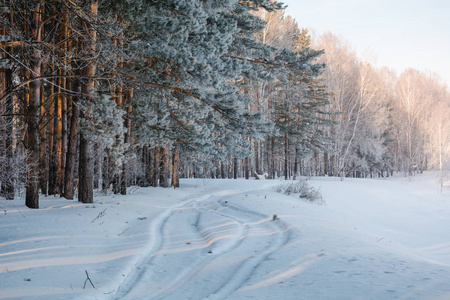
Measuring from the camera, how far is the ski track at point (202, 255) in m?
3.74

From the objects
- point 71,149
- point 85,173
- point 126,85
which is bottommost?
point 85,173

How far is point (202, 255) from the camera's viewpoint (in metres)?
5.07

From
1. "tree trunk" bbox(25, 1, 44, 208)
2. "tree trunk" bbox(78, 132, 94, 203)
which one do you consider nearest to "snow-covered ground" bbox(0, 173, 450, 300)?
"tree trunk" bbox(25, 1, 44, 208)

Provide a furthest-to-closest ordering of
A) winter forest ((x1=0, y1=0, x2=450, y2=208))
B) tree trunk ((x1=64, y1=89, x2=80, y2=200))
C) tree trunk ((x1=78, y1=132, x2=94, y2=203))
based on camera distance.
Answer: tree trunk ((x1=64, y1=89, x2=80, y2=200))
tree trunk ((x1=78, y1=132, x2=94, y2=203))
winter forest ((x1=0, y1=0, x2=450, y2=208))

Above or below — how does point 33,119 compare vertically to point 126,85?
below

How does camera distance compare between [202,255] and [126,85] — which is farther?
[126,85]

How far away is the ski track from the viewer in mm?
3738

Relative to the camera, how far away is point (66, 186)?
10547 mm

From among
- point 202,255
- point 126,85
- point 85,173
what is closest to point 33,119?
point 85,173

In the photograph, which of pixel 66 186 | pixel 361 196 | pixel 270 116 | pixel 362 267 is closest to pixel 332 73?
pixel 270 116

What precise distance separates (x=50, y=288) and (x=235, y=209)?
22.8ft

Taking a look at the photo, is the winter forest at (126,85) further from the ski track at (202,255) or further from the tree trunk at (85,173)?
the ski track at (202,255)

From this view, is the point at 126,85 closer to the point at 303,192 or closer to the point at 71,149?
the point at 71,149

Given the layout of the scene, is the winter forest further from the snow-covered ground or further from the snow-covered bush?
the snow-covered bush
